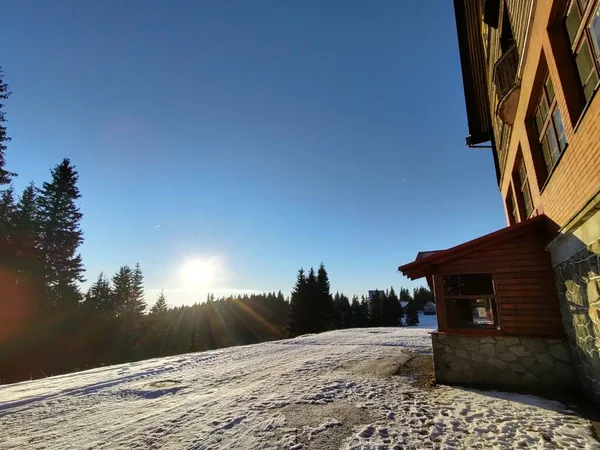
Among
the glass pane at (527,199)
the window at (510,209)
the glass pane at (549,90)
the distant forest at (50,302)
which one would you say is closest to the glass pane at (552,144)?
the glass pane at (549,90)

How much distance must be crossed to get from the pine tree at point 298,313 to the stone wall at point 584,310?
129 feet

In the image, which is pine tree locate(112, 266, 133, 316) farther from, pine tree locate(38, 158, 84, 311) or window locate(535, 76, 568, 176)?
window locate(535, 76, 568, 176)

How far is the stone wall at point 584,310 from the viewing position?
4.12 metres

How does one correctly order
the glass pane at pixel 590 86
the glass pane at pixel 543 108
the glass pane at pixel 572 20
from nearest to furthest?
1. the glass pane at pixel 590 86
2. the glass pane at pixel 572 20
3. the glass pane at pixel 543 108

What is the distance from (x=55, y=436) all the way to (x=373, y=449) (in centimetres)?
450

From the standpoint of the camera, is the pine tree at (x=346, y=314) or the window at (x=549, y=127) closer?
the window at (x=549, y=127)

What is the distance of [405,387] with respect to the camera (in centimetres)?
636

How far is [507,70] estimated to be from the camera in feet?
23.6

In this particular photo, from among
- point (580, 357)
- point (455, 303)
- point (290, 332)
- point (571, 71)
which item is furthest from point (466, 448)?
point (290, 332)

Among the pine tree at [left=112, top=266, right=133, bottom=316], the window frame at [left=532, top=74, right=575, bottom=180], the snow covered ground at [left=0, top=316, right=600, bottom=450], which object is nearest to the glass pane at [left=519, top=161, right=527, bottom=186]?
the window frame at [left=532, top=74, right=575, bottom=180]

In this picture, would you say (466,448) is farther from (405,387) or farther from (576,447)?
(405,387)

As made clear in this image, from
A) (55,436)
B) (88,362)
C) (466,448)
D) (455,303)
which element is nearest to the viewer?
(466,448)

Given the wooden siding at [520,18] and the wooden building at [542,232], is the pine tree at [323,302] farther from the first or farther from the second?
the wooden siding at [520,18]

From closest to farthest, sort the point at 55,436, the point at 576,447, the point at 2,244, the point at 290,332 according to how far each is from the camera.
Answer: the point at 576,447 < the point at 55,436 < the point at 2,244 < the point at 290,332
